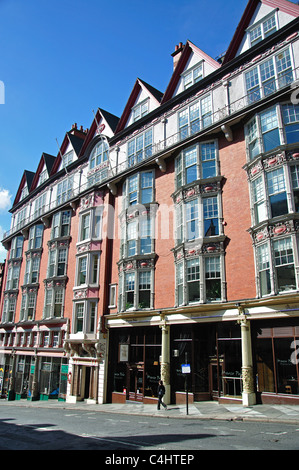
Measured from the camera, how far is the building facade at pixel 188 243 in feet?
60.8

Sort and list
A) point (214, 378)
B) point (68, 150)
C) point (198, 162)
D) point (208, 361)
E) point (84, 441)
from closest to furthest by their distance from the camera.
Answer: point (84, 441) < point (214, 378) < point (208, 361) < point (198, 162) < point (68, 150)

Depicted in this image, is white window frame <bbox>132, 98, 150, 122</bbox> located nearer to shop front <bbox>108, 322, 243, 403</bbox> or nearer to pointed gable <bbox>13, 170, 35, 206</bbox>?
shop front <bbox>108, 322, 243, 403</bbox>

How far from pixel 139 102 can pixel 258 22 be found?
10.8m

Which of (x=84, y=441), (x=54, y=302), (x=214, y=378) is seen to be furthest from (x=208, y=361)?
(x=54, y=302)

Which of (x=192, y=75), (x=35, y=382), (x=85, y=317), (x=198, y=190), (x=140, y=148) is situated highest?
(x=192, y=75)

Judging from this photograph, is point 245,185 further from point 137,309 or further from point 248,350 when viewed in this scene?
point 137,309

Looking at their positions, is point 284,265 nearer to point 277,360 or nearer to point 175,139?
point 277,360

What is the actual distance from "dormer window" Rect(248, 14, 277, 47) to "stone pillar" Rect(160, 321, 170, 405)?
1805 centimetres

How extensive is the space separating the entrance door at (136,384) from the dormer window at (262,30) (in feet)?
71.7

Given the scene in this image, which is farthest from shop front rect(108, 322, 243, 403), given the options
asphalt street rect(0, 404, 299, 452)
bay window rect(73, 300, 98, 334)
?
asphalt street rect(0, 404, 299, 452)

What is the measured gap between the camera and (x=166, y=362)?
22156 mm

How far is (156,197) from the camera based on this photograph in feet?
86.2

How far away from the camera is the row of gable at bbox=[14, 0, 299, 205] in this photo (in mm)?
21656

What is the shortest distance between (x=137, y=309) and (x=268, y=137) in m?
13.3
